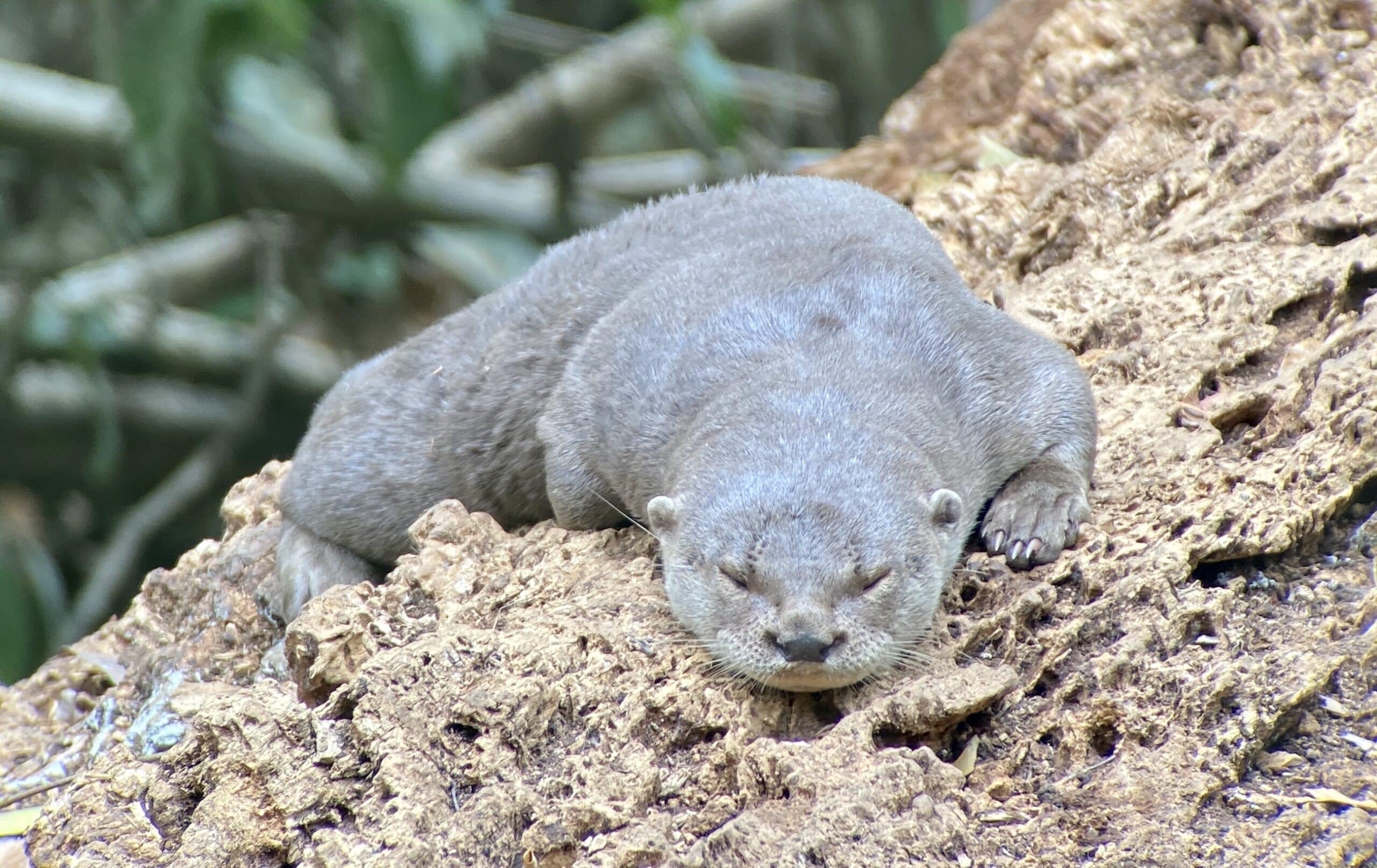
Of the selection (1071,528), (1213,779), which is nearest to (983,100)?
(1071,528)

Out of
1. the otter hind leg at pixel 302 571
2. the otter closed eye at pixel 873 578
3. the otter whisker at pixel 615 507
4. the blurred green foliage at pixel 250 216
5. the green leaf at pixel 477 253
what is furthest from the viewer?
the green leaf at pixel 477 253

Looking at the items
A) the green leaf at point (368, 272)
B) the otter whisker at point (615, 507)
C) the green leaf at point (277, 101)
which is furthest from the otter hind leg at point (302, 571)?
the green leaf at point (368, 272)

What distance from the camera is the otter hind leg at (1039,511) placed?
362 cm

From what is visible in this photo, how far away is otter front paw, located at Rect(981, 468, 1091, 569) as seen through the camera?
3.62m

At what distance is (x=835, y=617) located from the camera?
3303 mm

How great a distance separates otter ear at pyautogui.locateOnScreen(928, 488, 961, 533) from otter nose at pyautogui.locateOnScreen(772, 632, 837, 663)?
20.4 inches

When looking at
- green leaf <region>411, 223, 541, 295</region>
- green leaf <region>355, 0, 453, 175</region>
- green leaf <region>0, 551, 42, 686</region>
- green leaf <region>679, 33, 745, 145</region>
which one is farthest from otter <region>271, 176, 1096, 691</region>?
green leaf <region>411, 223, 541, 295</region>

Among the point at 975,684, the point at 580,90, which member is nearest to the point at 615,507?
the point at 975,684

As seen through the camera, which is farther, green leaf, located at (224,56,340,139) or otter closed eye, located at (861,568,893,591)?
green leaf, located at (224,56,340,139)

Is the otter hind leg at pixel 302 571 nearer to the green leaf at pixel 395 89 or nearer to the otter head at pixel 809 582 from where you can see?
the otter head at pixel 809 582

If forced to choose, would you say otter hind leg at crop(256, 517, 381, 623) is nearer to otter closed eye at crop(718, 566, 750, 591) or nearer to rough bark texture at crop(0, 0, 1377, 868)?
rough bark texture at crop(0, 0, 1377, 868)

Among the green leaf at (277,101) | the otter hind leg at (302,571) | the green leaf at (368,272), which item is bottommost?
the green leaf at (368,272)

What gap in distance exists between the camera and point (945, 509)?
11.9ft

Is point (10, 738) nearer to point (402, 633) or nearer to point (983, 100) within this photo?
point (402, 633)
